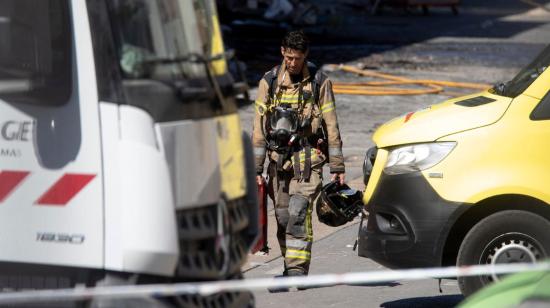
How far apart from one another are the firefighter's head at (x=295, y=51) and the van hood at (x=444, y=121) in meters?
0.94

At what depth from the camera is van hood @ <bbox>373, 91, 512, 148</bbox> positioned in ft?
27.3

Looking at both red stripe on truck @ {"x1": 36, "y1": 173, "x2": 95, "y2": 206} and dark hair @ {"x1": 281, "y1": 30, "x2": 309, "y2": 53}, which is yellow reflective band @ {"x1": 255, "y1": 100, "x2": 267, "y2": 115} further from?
red stripe on truck @ {"x1": 36, "y1": 173, "x2": 95, "y2": 206}

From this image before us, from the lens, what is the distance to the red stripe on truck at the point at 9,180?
6.36 meters

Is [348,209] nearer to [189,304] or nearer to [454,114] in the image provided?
[454,114]

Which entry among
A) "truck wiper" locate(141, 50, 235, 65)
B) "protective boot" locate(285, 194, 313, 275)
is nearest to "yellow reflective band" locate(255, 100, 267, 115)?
"protective boot" locate(285, 194, 313, 275)

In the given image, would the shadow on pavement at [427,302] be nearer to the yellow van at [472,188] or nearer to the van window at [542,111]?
the yellow van at [472,188]

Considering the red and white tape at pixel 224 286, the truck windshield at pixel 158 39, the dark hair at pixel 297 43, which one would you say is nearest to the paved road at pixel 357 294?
the dark hair at pixel 297 43

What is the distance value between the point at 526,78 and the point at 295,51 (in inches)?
67.8

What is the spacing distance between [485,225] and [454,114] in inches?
30.5

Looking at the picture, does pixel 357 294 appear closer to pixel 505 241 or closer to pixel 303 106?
pixel 303 106

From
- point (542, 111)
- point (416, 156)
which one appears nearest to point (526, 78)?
point (542, 111)

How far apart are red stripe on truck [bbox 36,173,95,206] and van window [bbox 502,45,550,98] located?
3366mm

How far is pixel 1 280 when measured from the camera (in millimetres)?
6469

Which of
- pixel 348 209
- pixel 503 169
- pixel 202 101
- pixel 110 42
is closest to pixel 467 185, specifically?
pixel 503 169
